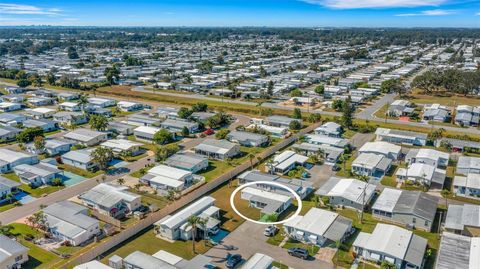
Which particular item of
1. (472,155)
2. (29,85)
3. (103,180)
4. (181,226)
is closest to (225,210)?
(181,226)

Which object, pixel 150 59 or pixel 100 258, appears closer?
pixel 100 258

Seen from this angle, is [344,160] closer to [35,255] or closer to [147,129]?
[147,129]

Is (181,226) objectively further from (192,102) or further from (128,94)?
(128,94)

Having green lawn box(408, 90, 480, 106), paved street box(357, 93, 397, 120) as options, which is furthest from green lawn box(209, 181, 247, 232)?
green lawn box(408, 90, 480, 106)

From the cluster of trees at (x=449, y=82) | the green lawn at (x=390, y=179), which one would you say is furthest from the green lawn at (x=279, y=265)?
the cluster of trees at (x=449, y=82)

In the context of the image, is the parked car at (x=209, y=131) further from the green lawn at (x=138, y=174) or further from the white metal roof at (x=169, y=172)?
the green lawn at (x=138, y=174)
